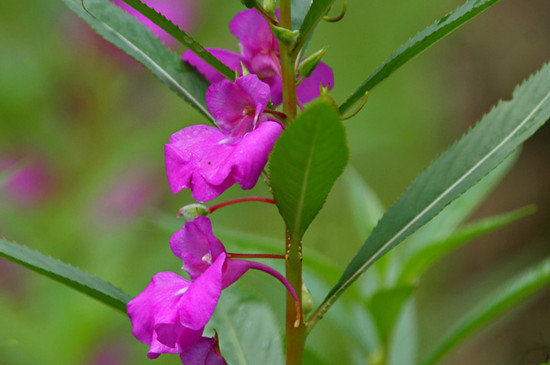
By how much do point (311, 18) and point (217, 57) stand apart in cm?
18

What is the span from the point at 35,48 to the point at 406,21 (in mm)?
3584

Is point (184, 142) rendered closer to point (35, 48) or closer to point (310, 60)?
point (310, 60)

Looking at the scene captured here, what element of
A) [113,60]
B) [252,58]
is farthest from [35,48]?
[252,58]

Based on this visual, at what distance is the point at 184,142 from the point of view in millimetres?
844

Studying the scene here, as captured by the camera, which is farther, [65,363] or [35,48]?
[35,48]

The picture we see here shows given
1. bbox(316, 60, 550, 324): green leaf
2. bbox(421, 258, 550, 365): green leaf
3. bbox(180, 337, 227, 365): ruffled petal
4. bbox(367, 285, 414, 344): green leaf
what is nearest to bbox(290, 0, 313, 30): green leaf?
bbox(316, 60, 550, 324): green leaf

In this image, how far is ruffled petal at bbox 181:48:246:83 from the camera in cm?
98

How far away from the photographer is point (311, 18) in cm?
85

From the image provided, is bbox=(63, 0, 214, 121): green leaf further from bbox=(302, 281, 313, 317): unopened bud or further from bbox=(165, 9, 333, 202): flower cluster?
bbox=(302, 281, 313, 317): unopened bud

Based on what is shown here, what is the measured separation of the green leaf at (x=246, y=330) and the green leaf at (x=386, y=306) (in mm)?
267

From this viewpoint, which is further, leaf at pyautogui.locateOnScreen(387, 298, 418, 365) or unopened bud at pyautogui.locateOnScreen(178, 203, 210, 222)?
leaf at pyautogui.locateOnScreen(387, 298, 418, 365)

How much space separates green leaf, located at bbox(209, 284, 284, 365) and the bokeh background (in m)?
0.98

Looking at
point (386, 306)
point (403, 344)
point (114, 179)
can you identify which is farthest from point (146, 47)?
point (114, 179)

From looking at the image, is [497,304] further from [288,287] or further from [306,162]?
[306,162]
